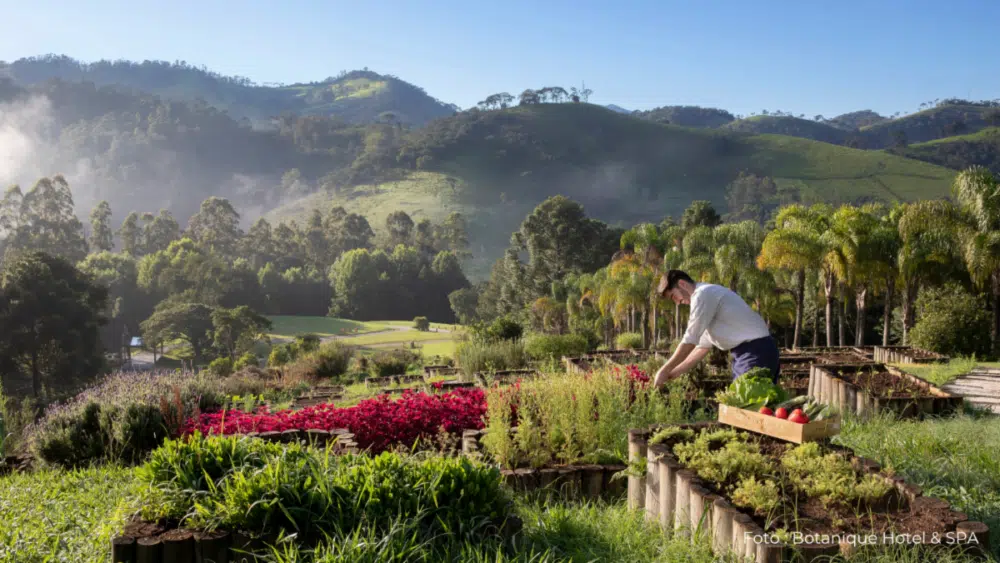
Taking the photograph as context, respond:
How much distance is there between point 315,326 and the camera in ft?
216

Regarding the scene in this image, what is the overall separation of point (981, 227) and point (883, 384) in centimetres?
1886

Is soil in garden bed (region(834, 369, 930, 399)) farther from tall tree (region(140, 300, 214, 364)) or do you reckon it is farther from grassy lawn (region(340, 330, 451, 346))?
tall tree (region(140, 300, 214, 364))

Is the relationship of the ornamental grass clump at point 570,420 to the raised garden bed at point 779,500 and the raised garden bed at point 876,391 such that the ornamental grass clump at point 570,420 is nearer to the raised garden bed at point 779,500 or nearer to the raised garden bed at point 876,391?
the raised garden bed at point 779,500

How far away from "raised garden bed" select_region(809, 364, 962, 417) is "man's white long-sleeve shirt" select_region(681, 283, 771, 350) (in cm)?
202

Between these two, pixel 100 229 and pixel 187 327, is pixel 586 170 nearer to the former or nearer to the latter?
pixel 100 229

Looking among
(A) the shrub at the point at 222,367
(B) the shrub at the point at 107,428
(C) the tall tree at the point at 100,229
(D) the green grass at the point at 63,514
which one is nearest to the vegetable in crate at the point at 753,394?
(D) the green grass at the point at 63,514

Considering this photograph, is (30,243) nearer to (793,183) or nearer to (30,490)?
(30,490)

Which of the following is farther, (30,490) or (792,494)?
(30,490)

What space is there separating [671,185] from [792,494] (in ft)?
429

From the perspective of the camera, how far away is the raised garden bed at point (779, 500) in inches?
112

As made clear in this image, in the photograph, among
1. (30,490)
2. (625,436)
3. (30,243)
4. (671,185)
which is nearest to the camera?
(30,490)

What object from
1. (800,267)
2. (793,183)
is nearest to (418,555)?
(800,267)

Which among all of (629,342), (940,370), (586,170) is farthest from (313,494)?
(586,170)

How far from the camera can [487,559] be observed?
2822 millimetres
